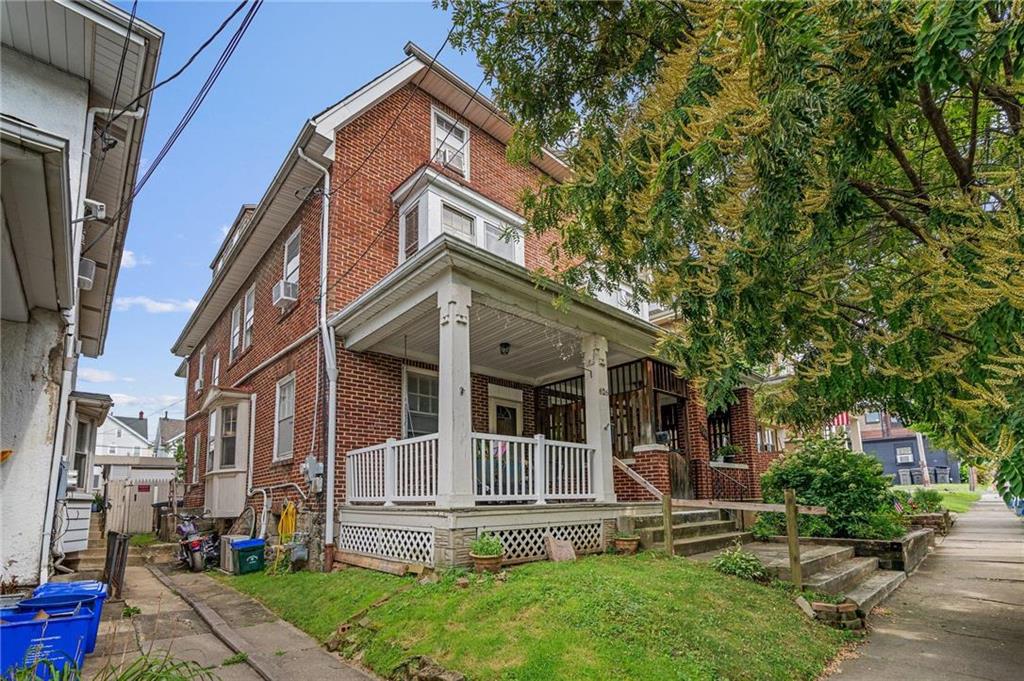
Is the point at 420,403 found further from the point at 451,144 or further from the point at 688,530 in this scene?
the point at 451,144

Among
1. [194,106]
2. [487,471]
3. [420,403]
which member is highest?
[194,106]

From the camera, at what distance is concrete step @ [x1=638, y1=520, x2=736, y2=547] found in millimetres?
8617

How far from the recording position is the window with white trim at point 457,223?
1105 centimetres

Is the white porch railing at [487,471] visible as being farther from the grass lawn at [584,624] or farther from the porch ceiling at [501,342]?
the porch ceiling at [501,342]

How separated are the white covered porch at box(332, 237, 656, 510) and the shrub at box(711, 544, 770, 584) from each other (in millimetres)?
2057

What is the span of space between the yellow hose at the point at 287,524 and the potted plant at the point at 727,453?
9105 mm

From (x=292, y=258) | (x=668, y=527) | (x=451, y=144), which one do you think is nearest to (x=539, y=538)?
(x=668, y=527)

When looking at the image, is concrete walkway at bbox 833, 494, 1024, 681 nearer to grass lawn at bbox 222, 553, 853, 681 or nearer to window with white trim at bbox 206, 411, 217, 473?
grass lawn at bbox 222, 553, 853, 681

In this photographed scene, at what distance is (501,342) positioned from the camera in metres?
10.1

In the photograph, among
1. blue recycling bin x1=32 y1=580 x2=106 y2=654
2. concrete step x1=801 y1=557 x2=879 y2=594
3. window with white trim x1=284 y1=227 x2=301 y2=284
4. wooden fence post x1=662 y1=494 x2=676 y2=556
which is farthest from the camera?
window with white trim x1=284 y1=227 x2=301 y2=284

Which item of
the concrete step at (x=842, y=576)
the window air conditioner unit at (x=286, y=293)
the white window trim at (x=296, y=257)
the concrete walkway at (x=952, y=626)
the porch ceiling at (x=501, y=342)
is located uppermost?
the white window trim at (x=296, y=257)

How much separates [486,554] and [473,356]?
4874 millimetres

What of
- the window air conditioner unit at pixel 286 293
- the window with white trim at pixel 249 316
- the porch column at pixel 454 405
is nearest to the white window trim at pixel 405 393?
the window air conditioner unit at pixel 286 293

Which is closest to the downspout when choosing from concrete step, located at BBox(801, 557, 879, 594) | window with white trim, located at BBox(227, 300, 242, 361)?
window with white trim, located at BBox(227, 300, 242, 361)
